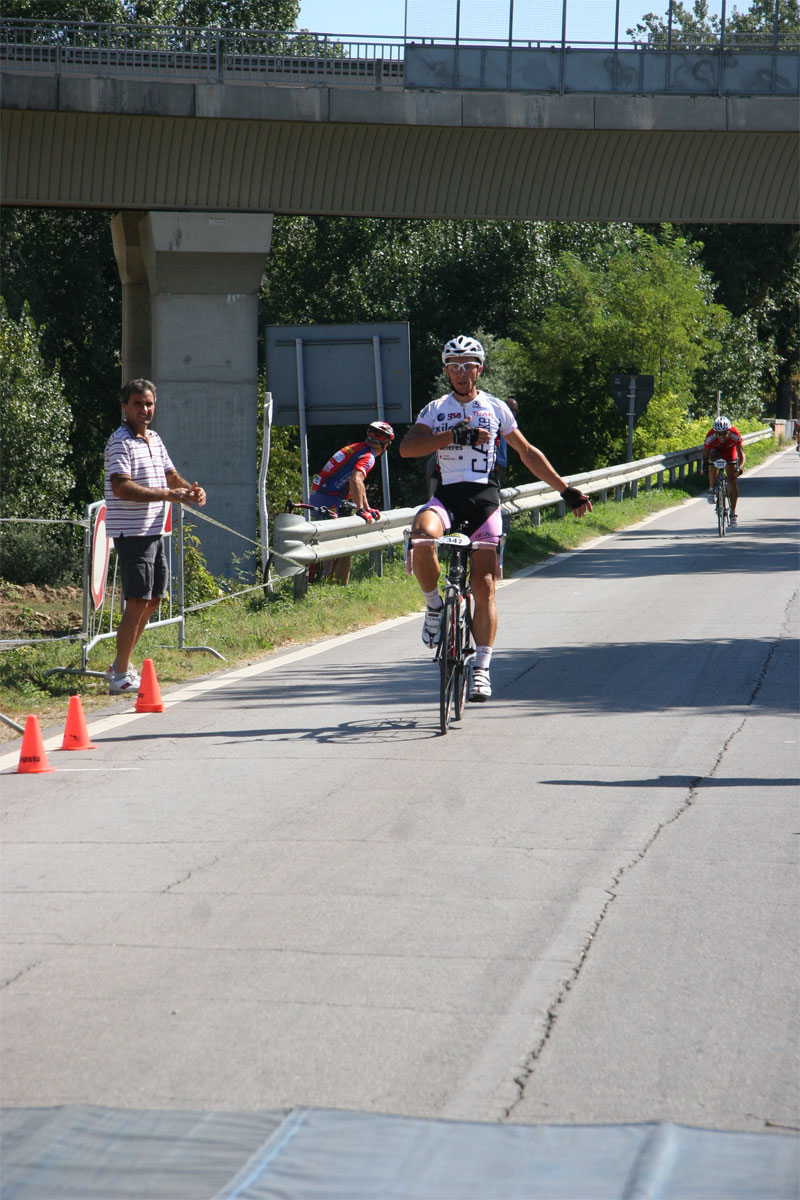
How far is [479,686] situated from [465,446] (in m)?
1.37

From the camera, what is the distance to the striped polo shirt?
9688 mm

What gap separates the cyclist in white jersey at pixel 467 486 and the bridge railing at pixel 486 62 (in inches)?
603

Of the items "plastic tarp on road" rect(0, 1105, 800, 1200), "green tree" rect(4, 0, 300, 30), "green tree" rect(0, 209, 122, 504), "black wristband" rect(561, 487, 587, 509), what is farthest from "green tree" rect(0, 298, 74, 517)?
"plastic tarp on road" rect(0, 1105, 800, 1200)

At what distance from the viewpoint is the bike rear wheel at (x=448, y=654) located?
26.9 ft

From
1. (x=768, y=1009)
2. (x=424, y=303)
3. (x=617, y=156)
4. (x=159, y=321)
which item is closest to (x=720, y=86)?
(x=617, y=156)

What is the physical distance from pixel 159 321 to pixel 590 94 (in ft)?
24.3

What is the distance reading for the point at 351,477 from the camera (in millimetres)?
15258

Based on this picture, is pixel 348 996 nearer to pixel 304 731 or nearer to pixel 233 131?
pixel 304 731

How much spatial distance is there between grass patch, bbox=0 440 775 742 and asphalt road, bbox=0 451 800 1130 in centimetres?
67

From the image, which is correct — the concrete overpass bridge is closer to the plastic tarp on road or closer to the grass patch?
the grass patch

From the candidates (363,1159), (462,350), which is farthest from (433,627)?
(363,1159)

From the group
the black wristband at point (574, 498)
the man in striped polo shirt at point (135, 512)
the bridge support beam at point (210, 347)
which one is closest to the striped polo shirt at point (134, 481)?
the man in striped polo shirt at point (135, 512)

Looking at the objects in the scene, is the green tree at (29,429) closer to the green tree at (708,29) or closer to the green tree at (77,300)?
the green tree at (77,300)

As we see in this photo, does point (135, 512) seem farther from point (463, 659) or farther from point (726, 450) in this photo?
point (726, 450)
